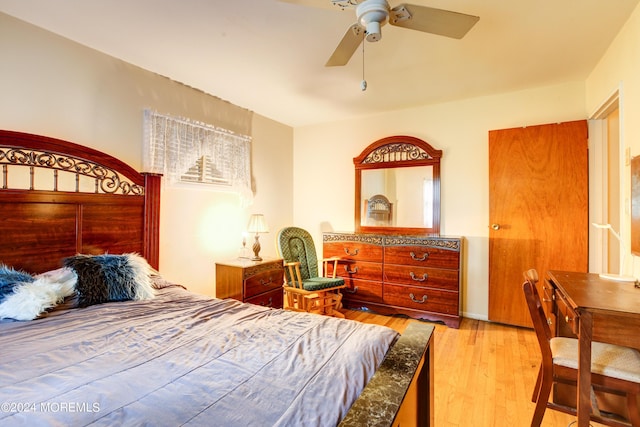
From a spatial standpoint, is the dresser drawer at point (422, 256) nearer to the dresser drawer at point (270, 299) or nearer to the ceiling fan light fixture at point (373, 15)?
the dresser drawer at point (270, 299)

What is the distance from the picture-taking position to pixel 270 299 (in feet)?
10.7

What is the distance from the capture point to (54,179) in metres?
2.11

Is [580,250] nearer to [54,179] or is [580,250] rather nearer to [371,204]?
[371,204]

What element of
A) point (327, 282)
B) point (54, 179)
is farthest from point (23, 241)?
point (327, 282)

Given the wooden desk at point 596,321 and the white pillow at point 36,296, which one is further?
the white pillow at point 36,296

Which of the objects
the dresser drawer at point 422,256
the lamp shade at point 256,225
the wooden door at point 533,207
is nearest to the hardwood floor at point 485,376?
the wooden door at point 533,207

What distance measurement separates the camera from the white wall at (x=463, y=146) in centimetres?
321

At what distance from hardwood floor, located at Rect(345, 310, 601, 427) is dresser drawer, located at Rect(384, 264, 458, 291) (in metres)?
0.45

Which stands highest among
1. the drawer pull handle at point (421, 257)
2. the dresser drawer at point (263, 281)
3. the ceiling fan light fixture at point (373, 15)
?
the ceiling fan light fixture at point (373, 15)

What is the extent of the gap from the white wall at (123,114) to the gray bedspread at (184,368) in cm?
135

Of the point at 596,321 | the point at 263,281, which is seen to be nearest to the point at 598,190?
the point at 596,321

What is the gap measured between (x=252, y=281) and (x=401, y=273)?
1636 millimetres

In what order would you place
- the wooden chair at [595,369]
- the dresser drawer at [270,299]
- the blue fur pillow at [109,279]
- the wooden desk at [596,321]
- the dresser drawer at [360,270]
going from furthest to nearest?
the dresser drawer at [360,270] < the dresser drawer at [270,299] < the blue fur pillow at [109,279] < the wooden chair at [595,369] < the wooden desk at [596,321]

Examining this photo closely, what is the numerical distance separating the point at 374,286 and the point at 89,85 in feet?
10.7
